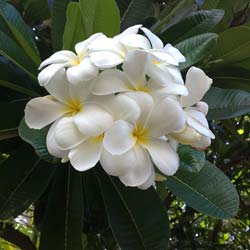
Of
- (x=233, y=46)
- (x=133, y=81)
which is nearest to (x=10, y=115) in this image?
(x=133, y=81)

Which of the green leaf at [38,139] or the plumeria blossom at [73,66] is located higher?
the plumeria blossom at [73,66]

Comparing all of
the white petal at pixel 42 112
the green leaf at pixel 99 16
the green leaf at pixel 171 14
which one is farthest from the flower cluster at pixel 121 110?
the green leaf at pixel 171 14

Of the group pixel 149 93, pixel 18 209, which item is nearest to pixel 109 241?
pixel 18 209

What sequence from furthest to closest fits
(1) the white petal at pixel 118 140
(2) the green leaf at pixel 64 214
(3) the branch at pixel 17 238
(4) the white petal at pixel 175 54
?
(3) the branch at pixel 17 238
(2) the green leaf at pixel 64 214
(4) the white petal at pixel 175 54
(1) the white petal at pixel 118 140

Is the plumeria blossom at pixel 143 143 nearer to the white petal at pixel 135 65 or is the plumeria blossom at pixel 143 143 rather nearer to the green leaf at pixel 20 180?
the white petal at pixel 135 65

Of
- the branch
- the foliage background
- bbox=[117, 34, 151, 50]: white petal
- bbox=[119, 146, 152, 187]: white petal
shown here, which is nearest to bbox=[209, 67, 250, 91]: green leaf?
the foliage background

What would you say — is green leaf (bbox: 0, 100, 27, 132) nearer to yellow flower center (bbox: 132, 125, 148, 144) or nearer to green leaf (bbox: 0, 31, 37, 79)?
green leaf (bbox: 0, 31, 37, 79)

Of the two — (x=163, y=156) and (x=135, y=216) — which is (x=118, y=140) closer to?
(x=163, y=156)
